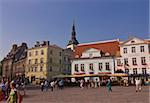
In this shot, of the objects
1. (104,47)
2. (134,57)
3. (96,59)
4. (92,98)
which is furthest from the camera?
(104,47)

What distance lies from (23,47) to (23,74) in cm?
Answer: 1630

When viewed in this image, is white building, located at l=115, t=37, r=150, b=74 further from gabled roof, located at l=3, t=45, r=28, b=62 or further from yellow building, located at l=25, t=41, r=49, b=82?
gabled roof, located at l=3, t=45, r=28, b=62

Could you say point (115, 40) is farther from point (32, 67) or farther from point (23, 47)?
point (23, 47)

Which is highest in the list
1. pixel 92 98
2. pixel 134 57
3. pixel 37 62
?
pixel 134 57

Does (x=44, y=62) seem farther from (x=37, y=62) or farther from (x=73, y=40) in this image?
(x=73, y=40)

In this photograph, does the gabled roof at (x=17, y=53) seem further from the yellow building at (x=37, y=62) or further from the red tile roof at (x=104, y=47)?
the red tile roof at (x=104, y=47)

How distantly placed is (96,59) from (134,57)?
9303mm

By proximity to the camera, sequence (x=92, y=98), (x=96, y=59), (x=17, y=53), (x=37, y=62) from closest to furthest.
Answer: (x=92, y=98), (x=96, y=59), (x=37, y=62), (x=17, y=53)

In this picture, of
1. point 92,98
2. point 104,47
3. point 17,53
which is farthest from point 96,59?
point 92,98

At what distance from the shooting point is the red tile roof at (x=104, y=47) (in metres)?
60.7

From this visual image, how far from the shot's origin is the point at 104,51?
6194 centimetres

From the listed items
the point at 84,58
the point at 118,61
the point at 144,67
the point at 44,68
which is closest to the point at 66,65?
the point at 44,68

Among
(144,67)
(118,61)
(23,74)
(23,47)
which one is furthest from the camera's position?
(23,47)

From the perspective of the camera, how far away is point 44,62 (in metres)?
72.0
